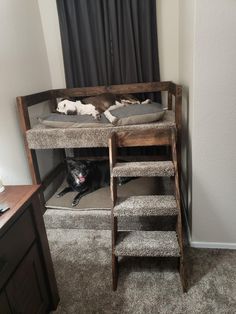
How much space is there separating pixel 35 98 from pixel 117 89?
30.8 inches

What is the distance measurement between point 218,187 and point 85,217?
107 centimetres

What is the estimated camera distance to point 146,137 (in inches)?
68.9

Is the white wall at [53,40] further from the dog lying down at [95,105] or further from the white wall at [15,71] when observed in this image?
the dog lying down at [95,105]

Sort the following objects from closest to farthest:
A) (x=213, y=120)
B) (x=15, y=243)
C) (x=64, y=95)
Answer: (x=15, y=243), (x=213, y=120), (x=64, y=95)

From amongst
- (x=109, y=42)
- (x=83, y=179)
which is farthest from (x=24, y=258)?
(x=109, y=42)

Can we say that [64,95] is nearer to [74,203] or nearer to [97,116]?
[97,116]

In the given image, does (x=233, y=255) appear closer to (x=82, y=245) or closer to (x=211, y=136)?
(x=211, y=136)

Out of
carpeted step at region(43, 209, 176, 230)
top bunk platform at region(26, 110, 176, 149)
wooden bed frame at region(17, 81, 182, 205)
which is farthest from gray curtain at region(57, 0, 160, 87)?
carpeted step at region(43, 209, 176, 230)

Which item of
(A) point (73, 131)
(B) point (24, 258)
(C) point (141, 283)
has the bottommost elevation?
(C) point (141, 283)

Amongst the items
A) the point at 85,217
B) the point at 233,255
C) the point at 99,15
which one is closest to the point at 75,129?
the point at 85,217

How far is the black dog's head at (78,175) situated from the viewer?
2332mm

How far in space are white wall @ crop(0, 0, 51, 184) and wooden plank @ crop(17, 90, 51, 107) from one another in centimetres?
9

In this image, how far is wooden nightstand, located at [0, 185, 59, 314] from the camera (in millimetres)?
1007

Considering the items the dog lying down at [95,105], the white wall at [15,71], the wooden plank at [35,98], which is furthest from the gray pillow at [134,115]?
the white wall at [15,71]
